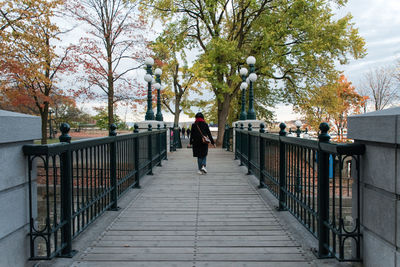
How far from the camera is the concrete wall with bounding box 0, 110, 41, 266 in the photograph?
9.36 feet

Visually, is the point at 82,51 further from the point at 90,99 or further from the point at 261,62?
the point at 261,62

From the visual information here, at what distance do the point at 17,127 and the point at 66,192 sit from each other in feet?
3.23

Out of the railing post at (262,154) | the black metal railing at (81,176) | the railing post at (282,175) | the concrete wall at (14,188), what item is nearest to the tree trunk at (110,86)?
the black metal railing at (81,176)

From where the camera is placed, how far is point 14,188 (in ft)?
9.99

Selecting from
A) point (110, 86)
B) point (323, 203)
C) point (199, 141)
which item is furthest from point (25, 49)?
point (323, 203)

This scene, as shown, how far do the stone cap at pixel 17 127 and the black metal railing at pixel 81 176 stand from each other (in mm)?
154

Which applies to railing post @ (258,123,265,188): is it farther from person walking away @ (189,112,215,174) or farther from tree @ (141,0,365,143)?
Result: tree @ (141,0,365,143)

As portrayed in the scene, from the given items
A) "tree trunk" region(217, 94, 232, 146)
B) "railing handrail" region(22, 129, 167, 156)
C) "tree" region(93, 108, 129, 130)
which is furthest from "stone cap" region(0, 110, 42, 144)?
"tree" region(93, 108, 129, 130)

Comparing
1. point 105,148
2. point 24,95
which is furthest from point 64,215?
point 24,95

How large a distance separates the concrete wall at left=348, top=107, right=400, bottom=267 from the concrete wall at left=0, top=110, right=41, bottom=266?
3.22 metres

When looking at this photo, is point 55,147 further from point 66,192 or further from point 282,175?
point 282,175

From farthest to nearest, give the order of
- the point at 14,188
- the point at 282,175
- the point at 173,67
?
1. the point at 173,67
2. the point at 282,175
3. the point at 14,188

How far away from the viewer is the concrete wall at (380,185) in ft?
8.48

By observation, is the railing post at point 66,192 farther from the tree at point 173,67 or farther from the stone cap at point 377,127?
the tree at point 173,67
